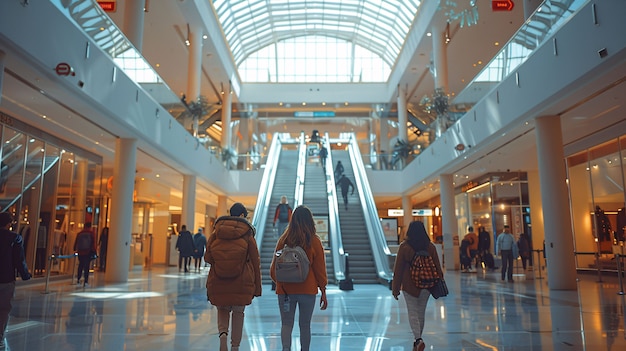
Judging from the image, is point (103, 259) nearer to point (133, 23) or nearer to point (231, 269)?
point (133, 23)

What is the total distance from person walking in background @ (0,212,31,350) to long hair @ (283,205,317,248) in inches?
114

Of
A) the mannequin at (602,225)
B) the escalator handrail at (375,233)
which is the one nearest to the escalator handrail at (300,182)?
the escalator handrail at (375,233)

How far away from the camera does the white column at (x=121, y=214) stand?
13172 millimetres

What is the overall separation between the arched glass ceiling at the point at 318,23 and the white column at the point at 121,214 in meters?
14.8

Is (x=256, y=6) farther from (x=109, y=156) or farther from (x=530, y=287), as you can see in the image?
(x=530, y=287)

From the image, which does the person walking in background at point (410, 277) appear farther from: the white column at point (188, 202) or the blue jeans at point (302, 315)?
the white column at point (188, 202)

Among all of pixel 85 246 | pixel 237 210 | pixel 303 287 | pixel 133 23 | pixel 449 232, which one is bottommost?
pixel 303 287

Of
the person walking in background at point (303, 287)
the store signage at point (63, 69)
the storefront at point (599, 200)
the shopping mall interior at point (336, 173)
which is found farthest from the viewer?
the storefront at point (599, 200)

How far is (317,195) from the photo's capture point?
20188 mm

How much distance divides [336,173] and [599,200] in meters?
10.4

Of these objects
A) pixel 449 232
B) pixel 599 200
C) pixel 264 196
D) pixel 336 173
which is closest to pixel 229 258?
pixel 264 196

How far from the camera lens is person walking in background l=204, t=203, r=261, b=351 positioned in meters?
4.07

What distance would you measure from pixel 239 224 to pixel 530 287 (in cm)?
995

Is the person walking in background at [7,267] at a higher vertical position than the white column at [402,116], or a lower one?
lower
